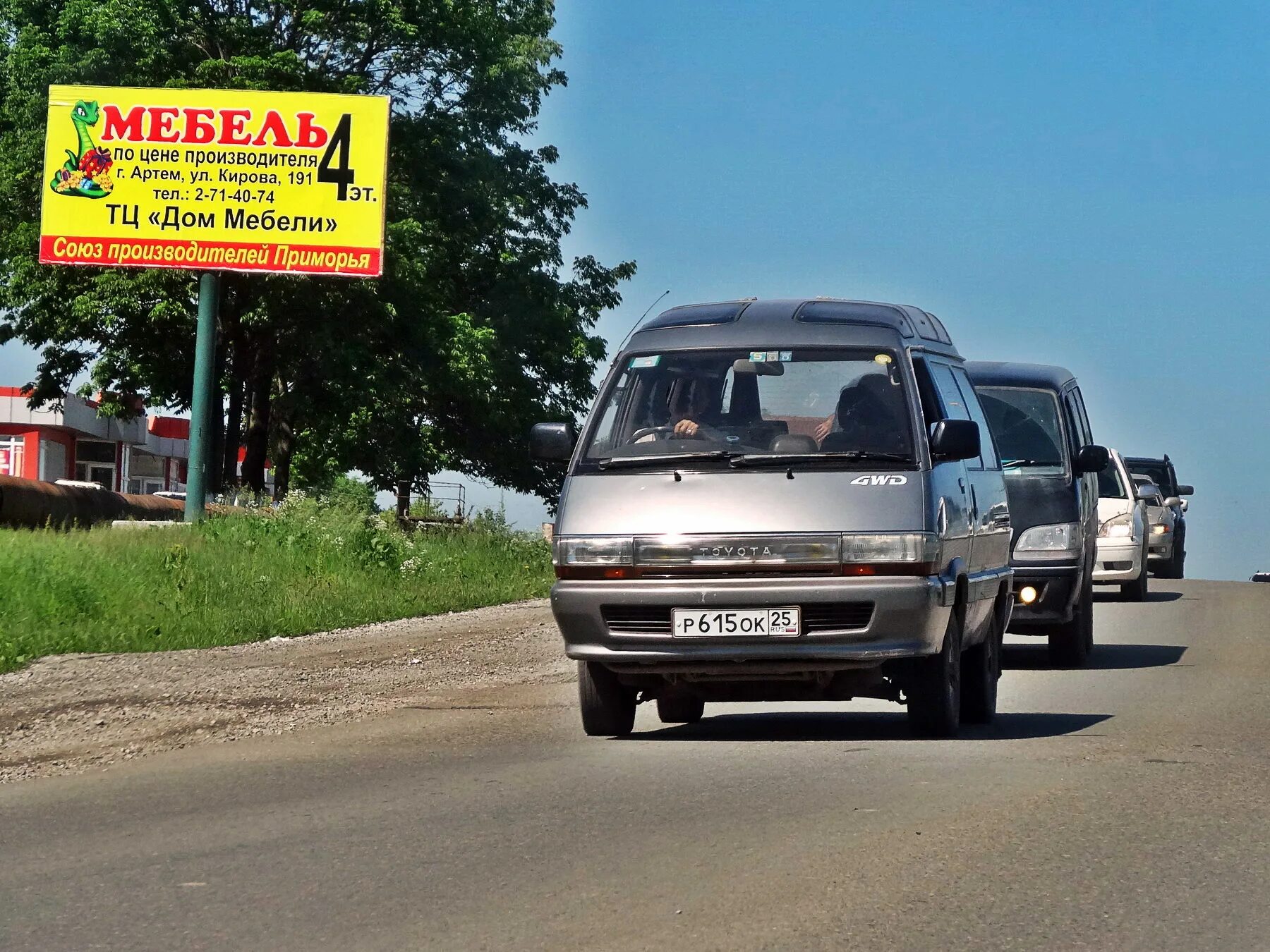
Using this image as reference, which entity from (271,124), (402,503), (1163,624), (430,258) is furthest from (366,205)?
(402,503)

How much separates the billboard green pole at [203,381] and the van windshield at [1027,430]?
1605 centimetres

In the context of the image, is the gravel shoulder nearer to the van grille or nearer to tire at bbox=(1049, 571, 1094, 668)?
the van grille

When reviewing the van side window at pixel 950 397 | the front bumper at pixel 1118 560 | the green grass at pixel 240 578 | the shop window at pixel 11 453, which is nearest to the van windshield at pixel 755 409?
the van side window at pixel 950 397

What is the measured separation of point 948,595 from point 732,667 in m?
1.11

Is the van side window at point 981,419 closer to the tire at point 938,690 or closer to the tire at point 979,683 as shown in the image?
the tire at point 979,683

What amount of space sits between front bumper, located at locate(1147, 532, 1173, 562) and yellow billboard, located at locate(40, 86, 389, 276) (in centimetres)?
1361

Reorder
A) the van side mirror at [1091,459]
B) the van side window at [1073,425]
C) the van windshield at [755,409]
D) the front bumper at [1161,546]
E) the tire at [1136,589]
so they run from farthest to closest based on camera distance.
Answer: the front bumper at [1161,546], the tire at [1136,589], the van side window at [1073,425], the van side mirror at [1091,459], the van windshield at [755,409]

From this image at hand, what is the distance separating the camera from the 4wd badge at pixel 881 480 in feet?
28.5

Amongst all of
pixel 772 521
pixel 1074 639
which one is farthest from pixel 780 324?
pixel 1074 639

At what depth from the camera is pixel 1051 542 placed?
1399 centimetres

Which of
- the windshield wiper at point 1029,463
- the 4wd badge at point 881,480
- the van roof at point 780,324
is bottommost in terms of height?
the 4wd badge at point 881,480

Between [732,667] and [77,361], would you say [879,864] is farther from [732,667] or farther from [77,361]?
[77,361]

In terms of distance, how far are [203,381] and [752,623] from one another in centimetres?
2165

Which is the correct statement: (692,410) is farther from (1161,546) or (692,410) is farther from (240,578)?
(1161,546)
